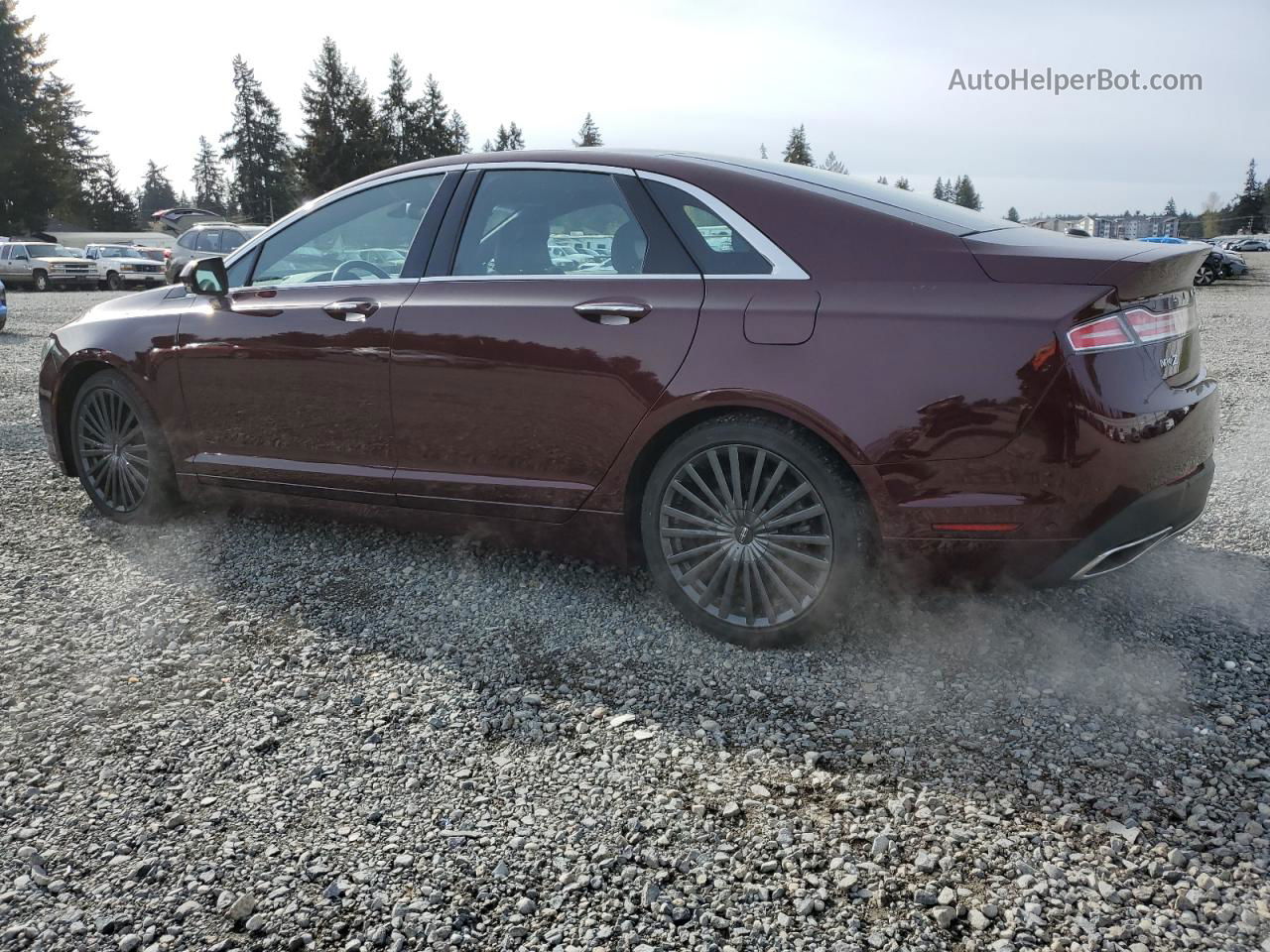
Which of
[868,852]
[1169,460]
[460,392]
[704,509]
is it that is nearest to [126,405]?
[460,392]

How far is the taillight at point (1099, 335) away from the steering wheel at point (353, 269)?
8.75 feet

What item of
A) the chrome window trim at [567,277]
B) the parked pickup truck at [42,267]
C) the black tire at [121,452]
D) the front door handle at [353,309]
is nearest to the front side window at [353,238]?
the front door handle at [353,309]

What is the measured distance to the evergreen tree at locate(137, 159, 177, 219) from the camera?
12619cm

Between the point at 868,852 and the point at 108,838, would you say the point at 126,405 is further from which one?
the point at 868,852

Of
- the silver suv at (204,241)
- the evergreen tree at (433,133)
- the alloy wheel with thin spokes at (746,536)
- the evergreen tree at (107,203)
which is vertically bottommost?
the alloy wheel with thin spokes at (746,536)

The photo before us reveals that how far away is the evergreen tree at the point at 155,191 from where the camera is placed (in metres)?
126

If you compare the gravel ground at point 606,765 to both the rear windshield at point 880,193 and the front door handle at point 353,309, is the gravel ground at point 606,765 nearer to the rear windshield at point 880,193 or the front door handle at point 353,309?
the front door handle at point 353,309

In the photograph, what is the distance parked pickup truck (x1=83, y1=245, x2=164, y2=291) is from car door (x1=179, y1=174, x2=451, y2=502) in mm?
33222

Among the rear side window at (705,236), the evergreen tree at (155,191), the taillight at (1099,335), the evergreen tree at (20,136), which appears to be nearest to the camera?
the taillight at (1099,335)

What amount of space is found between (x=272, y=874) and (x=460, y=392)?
1.94 meters

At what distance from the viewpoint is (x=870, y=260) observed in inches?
120

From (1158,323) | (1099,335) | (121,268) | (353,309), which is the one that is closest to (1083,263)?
(1099,335)

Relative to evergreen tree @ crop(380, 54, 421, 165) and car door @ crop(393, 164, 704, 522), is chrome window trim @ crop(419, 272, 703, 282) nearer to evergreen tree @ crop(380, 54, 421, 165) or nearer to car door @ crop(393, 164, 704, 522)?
car door @ crop(393, 164, 704, 522)

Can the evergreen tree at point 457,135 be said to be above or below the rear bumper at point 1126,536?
above
